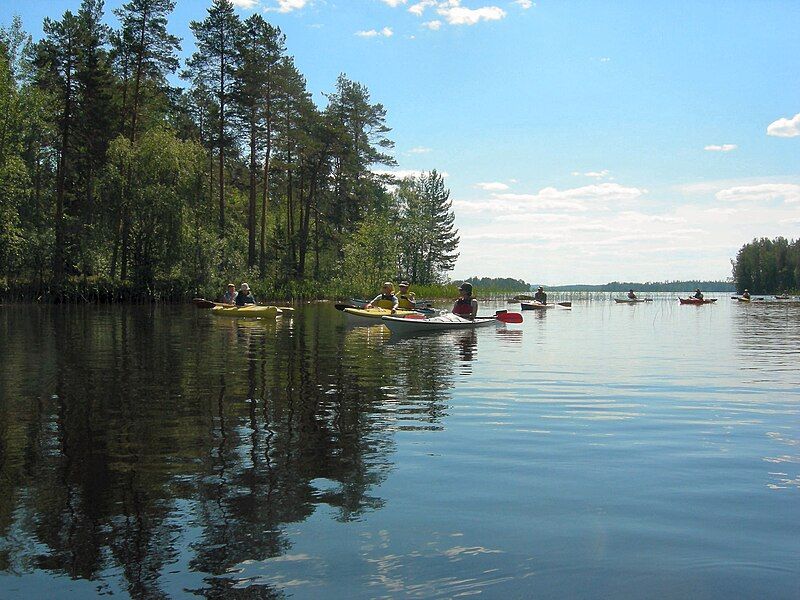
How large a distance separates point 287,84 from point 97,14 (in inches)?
526

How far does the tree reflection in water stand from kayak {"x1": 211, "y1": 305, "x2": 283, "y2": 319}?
52.3 feet

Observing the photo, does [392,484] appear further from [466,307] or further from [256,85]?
[256,85]

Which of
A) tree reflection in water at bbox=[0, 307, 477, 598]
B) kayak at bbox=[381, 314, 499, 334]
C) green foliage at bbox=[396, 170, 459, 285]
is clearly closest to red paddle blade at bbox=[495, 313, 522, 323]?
kayak at bbox=[381, 314, 499, 334]

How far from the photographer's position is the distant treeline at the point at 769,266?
128 meters

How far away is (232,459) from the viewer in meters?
7.39

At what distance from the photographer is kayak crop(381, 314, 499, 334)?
25516 millimetres

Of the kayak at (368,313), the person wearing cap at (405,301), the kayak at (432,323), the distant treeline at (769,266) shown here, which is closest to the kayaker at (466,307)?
the kayak at (432,323)

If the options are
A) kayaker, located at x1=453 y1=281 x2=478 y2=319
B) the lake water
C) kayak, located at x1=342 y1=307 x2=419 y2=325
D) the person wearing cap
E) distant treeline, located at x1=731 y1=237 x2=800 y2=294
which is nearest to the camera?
the lake water

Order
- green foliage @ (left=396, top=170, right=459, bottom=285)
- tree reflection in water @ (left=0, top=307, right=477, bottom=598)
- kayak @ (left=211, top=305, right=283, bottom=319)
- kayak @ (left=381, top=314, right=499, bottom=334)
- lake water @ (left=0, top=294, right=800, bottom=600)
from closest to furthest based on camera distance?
lake water @ (left=0, top=294, right=800, bottom=600), tree reflection in water @ (left=0, top=307, right=477, bottom=598), kayak @ (left=381, top=314, right=499, bottom=334), kayak @ (left=211, top=305, right=283, bottom=319), green foliage @ (left=396, top=170, right=459, bottom=285)

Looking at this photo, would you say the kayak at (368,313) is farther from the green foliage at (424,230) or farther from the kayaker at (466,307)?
the green foliage at (424,230)

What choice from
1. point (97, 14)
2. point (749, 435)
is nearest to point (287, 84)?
point (97, 14)

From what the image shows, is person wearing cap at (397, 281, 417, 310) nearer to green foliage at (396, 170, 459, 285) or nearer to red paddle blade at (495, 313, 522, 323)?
red paddle blade at (495, 313, 522, 323)

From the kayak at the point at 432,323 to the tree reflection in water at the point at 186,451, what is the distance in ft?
24.0

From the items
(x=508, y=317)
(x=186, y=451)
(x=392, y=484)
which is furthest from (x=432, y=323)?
(x=392, y=484)
